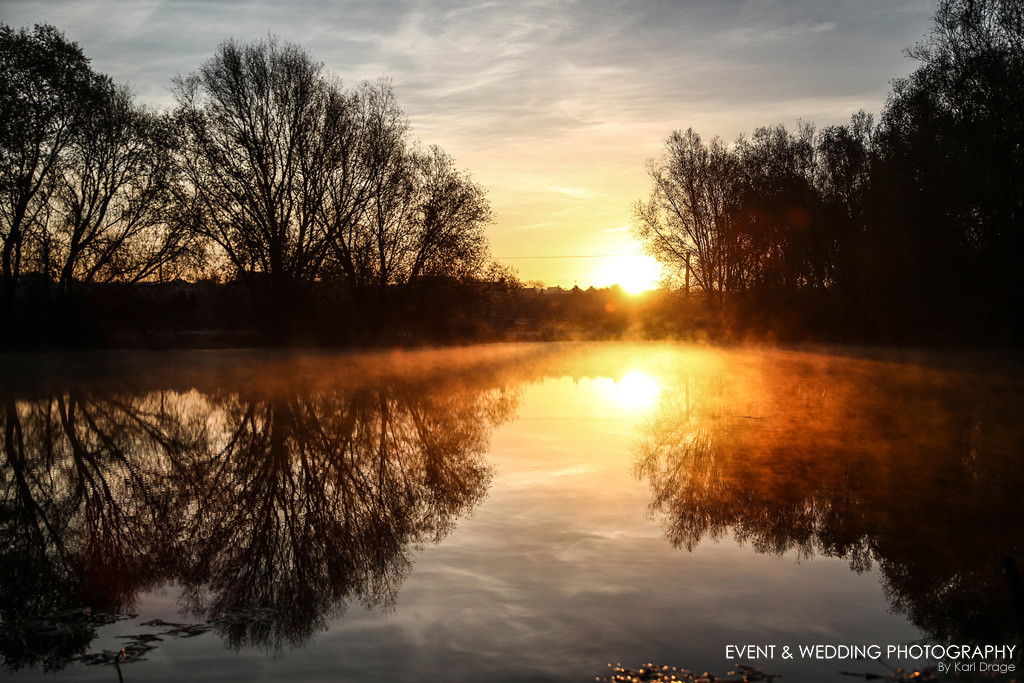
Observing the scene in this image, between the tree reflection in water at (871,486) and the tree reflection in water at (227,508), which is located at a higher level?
the tree reflection in water at (227,508)

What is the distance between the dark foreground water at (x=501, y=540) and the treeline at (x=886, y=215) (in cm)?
1450

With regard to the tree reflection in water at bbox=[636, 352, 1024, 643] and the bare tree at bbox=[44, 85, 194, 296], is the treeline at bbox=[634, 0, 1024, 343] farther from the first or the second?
the bare tree at bbox=[44, 85, 194, 296]

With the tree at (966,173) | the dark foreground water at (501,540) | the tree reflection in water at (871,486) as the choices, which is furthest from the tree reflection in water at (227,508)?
the tree at (966,173)

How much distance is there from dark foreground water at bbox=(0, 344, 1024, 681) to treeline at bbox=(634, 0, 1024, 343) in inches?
571

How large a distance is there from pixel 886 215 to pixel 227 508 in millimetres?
28972

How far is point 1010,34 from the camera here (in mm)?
23203

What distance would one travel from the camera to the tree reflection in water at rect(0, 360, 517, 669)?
4.53 m

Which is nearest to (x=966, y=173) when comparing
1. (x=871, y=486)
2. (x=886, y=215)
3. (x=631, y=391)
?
(x=886, y=215)

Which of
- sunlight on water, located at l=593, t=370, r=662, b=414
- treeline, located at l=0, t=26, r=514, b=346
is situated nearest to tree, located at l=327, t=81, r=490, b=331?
treeline, located at l=0, t=26, r=514, b=346

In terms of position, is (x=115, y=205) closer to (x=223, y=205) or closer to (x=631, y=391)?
(x=223, y=205)

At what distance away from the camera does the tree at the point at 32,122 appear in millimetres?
28312

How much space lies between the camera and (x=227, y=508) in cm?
661

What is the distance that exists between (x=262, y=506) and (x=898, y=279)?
30.7 m

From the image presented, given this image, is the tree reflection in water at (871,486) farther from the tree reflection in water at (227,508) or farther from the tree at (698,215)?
the tree at (698,215)
